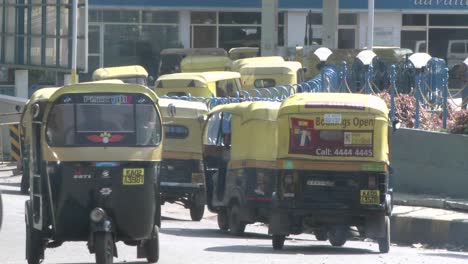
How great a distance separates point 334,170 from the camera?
50.2 ft

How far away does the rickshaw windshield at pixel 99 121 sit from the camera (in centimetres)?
1208

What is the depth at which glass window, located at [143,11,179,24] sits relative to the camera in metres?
52.8

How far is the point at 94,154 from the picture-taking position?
11984 mm

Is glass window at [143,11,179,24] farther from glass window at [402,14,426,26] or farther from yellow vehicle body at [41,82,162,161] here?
yellow vehicle body at [41,82,162,161]

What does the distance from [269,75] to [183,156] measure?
982cm

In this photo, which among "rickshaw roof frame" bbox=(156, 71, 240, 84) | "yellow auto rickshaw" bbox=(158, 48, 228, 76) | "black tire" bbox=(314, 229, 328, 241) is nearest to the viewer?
"black tire" bbox=(314, 229, 328, 241)

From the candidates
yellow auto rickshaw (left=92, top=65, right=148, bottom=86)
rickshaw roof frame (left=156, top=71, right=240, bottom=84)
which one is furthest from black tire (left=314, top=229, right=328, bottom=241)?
yellow auto rickshaw (left=92, top=65, right=148, bottom=86)

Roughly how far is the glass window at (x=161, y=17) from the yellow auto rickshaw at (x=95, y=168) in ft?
134

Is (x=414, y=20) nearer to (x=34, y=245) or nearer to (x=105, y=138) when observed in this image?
(x=105, y=138)

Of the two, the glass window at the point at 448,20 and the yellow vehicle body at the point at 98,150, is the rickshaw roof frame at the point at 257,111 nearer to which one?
the yellow vehicle body at the point at 98,150

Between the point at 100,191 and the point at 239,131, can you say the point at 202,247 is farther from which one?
the point at 100,191

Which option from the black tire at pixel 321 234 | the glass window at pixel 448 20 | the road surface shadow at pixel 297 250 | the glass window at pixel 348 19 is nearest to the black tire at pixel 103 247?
the road surface shadow at pixel 297 250

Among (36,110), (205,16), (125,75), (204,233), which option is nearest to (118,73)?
(125,75)

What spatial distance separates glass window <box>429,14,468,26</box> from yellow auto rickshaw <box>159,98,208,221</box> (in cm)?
3394
